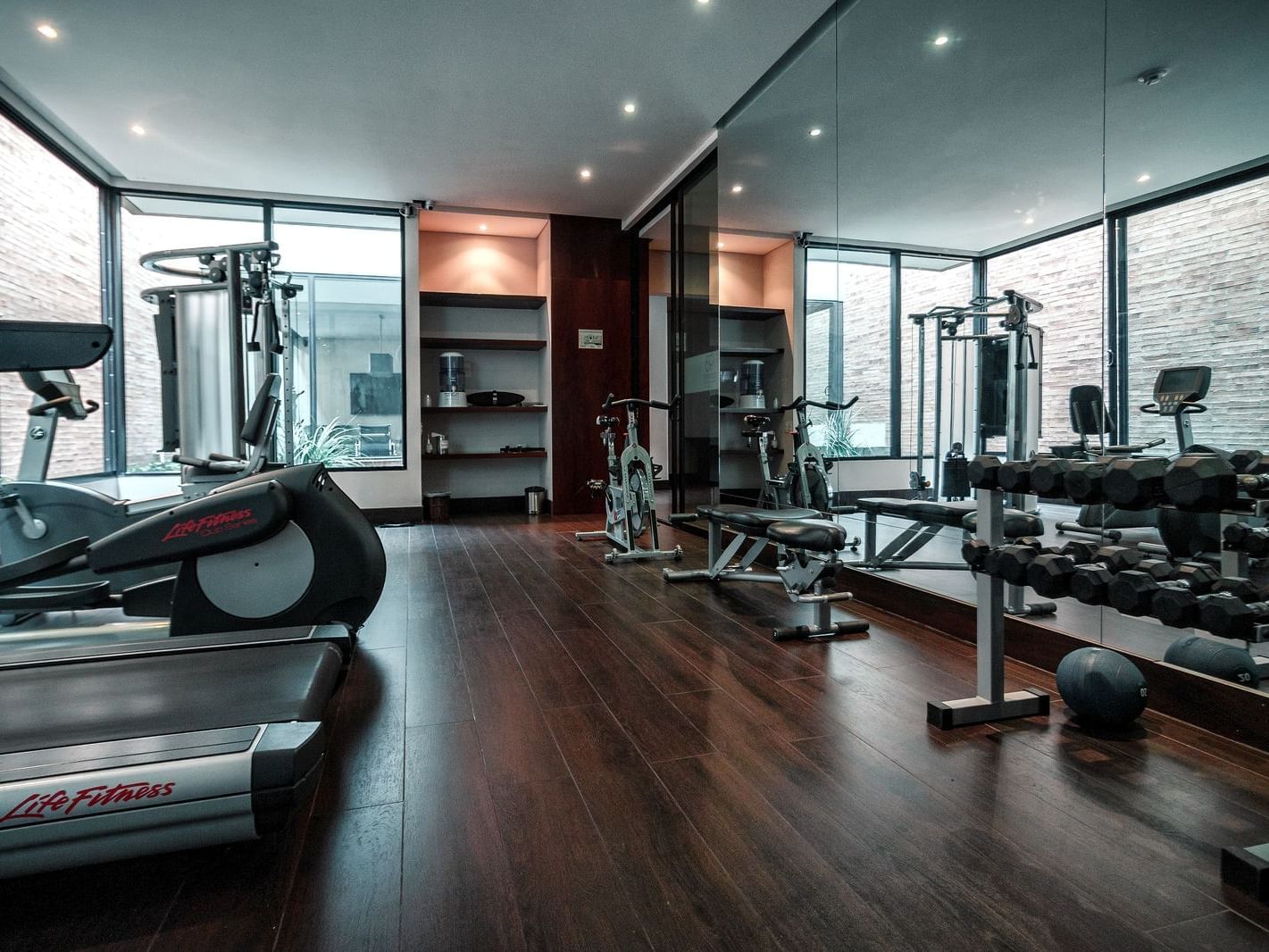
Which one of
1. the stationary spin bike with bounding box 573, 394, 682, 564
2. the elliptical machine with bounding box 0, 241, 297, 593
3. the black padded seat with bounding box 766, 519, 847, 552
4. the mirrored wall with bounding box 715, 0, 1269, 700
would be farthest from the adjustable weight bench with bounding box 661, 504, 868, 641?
the elliptical machine with bounding box 0, 241, 297, 593

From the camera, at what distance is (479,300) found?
6.86 m

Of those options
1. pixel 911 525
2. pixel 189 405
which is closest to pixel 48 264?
pixel 189 405

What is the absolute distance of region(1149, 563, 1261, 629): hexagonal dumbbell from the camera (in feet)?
4.36

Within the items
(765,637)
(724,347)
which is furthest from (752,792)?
(724,347)

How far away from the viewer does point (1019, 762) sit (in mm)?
1669

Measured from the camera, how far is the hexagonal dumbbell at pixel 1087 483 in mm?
1437

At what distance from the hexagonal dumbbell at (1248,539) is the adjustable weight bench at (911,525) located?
3.79ft

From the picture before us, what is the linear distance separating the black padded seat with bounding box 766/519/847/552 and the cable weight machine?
2.21ft

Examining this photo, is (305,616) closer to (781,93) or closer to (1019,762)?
(1019,762)

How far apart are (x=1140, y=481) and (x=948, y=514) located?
1.61m

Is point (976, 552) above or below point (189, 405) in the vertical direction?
below

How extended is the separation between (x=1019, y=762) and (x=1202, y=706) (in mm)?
592

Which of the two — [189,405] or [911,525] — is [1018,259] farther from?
[189,405]

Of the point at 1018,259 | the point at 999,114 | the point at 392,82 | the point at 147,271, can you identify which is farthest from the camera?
the point at 147,271
